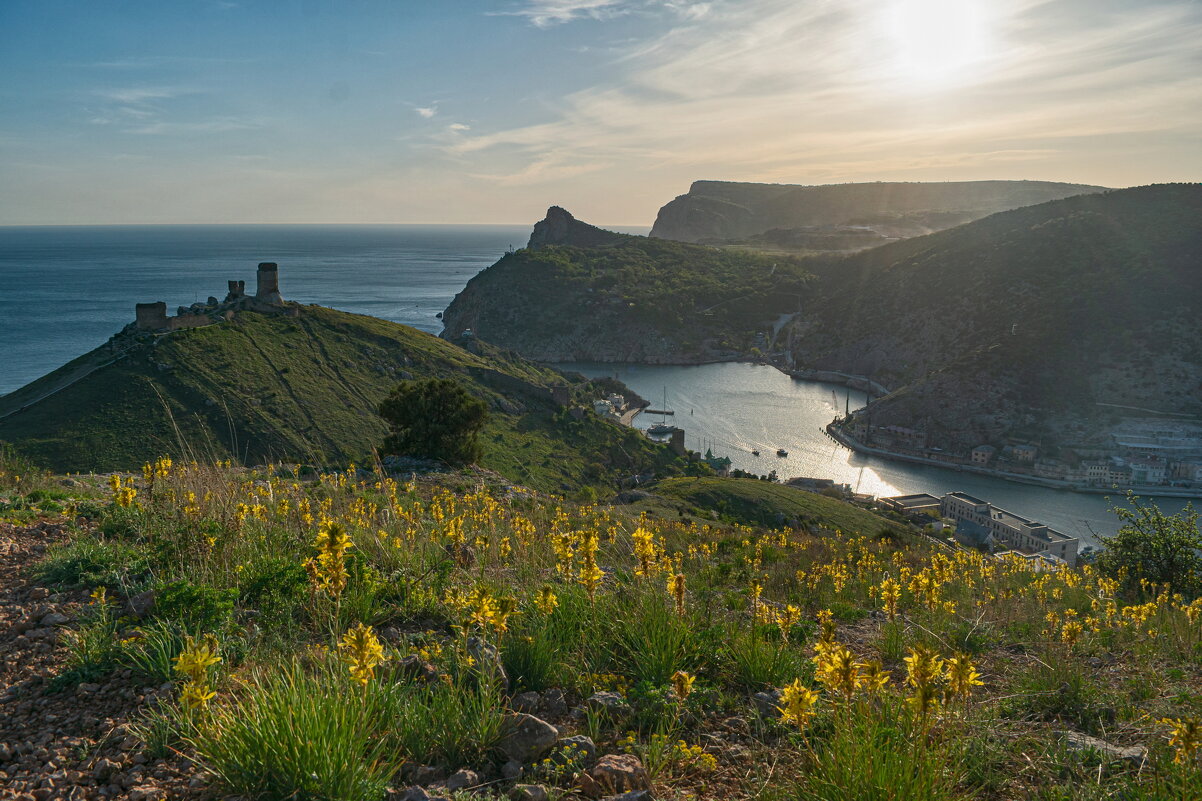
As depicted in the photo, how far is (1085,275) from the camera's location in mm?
96562

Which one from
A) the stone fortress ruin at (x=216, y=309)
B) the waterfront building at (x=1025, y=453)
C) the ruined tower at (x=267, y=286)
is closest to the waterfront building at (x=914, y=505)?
the waterfront building at (x=1025, y=453)

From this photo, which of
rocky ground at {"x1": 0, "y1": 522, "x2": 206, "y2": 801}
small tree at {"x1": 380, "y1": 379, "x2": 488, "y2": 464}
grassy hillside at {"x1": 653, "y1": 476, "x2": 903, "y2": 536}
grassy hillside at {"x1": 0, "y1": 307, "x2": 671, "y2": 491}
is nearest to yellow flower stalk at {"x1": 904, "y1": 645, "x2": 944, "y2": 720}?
rocky ground at {"x1": 0, "y1": 522, "x2": 206, "y2": 801}

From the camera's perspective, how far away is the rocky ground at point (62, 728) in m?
3.09

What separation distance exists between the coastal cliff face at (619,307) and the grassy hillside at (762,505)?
95.2 m

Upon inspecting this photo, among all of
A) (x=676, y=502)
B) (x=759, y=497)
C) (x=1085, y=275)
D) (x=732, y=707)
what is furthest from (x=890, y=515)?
(x=1085, y=275)

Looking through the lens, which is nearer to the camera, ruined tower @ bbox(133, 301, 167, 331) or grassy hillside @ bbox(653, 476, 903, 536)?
grassy hillside @ bbox(653, 476, 903, 536)

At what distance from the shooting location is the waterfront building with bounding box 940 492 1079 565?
4591 cm

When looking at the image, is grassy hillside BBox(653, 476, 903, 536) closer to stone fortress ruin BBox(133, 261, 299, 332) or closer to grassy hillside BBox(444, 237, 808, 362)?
stone fortress ruin BBox(133, 261, 299, 332)

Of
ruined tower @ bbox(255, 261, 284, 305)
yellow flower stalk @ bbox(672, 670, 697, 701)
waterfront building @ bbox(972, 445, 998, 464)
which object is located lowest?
waterfront building @ bbox(972, 445, 998, 464)

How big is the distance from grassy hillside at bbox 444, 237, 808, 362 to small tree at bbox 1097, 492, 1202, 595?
117m

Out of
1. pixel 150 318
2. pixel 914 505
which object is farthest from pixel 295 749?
pixel 914 505

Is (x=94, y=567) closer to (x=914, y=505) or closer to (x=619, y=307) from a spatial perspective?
(x=914, y=505)

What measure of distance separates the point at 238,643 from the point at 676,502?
80.9ft

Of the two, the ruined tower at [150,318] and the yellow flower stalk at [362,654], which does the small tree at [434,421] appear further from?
the yellow flower stalk at [362,654]
